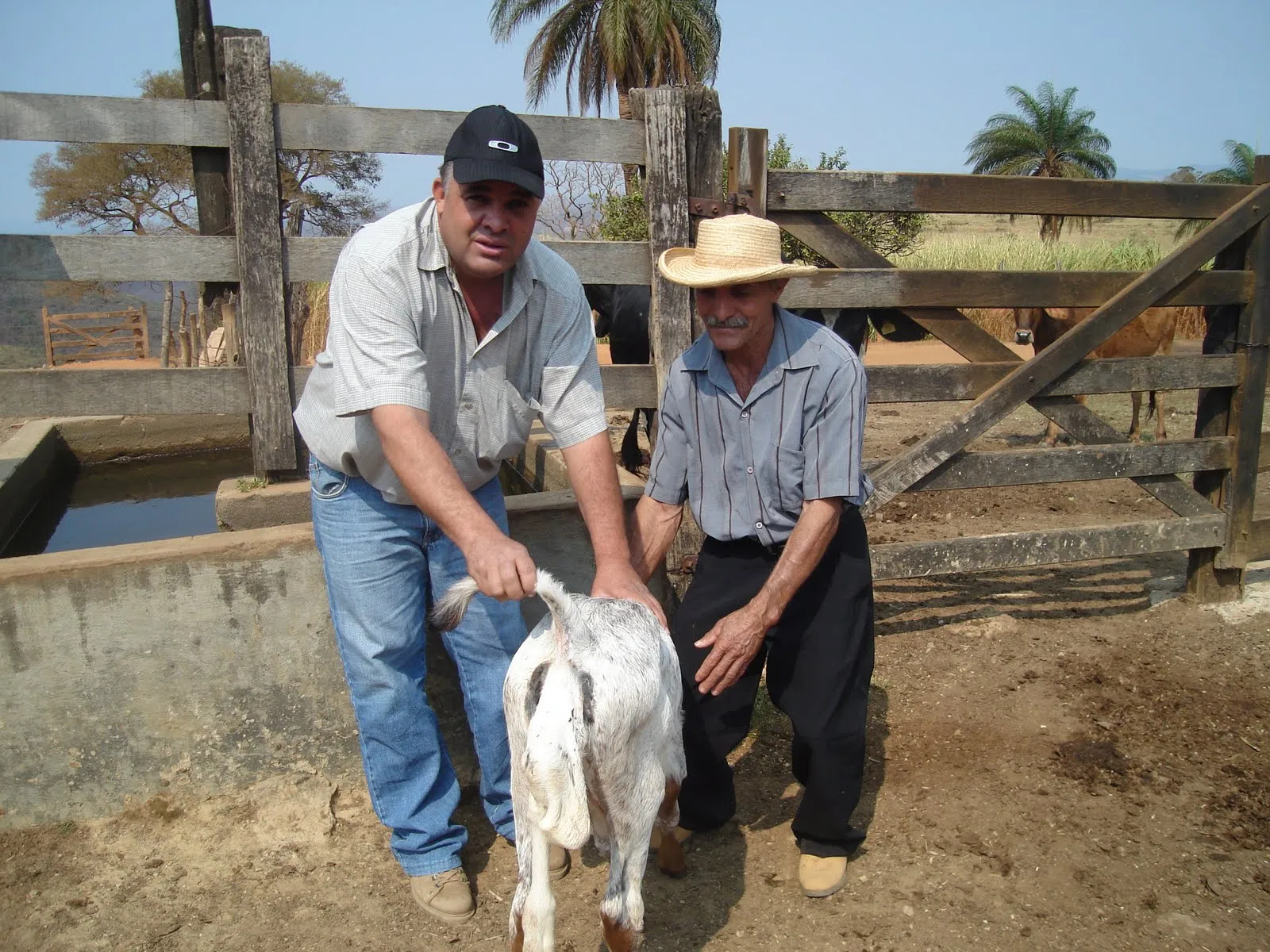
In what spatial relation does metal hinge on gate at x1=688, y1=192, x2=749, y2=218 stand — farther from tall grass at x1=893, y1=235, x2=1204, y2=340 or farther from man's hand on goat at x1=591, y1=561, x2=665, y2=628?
tall grass at x1=893, y1=235, x2=1204, y2=340

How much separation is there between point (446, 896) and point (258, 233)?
2334mm

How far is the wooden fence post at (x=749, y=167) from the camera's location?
13.2ft

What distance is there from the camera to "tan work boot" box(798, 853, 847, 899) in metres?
3.05

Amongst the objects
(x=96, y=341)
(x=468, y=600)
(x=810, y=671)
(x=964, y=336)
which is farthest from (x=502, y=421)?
(x=96, y=341)

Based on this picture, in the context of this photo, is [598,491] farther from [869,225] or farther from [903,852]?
[869,225]

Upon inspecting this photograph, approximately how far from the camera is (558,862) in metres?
3.16

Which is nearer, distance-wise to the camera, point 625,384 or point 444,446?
point 444,446

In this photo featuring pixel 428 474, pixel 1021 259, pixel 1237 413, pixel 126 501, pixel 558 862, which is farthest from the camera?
pixel 1021 259

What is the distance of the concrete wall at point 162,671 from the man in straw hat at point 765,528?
1.05 meters

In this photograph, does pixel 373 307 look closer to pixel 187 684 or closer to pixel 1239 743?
pixel 187 684

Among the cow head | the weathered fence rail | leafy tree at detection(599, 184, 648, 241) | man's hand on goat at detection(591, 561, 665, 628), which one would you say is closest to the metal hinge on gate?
the weathered fence rail

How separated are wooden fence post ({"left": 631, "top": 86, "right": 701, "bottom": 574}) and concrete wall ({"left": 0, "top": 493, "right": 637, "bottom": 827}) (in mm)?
1576

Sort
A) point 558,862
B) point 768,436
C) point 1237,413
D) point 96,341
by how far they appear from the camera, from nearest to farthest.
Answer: point 768,436
point 558,862
point 1237,413
point 96,341

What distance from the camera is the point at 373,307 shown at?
2.51 m
